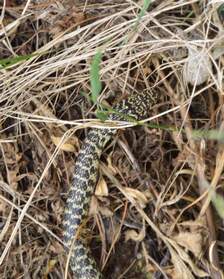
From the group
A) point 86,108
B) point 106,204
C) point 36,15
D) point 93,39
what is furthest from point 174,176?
point 36,15

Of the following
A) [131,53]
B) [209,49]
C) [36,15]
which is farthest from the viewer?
[36,15]

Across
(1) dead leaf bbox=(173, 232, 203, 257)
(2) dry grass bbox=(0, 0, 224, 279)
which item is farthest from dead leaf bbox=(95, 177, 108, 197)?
(1) dead leaf bbox=(173, 232, 203, 257)

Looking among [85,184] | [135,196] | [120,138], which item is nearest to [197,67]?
[120,138]

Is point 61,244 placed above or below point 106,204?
below

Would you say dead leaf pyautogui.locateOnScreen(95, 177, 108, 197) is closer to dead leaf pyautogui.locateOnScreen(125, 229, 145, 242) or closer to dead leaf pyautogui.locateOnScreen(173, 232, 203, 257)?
dead leaf pyautogui.locateOnScreen(125, 229, 145, 242)

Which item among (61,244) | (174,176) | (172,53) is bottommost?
(61,244)

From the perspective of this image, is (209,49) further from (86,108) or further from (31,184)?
(31,184)

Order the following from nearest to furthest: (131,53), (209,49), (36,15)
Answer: (209,49) → (131,53) → (36,15)
